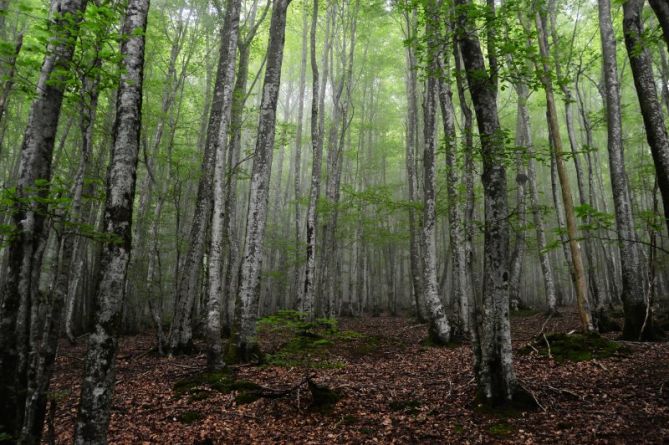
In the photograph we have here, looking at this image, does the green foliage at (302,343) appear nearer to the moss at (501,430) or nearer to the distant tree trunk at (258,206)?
the distant tree trunk at (258,206)

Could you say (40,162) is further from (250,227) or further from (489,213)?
(489,213)

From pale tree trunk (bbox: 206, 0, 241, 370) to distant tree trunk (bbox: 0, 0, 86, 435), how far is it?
3.53 m

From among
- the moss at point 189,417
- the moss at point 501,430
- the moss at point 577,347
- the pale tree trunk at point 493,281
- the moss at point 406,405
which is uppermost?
the pale tree trunk at point 493,281

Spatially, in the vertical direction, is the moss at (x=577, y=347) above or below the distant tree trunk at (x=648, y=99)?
below

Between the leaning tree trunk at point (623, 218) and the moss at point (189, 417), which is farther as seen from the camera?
the leaning tree trunk at point (623, 218)

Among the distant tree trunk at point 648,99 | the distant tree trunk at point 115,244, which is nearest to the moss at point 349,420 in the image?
the distant tree trunk at point 115,244

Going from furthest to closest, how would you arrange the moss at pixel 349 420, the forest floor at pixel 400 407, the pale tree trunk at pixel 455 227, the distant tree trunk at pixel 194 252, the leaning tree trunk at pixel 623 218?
the pale tree trunk at pixel 455 227
the distant tree trunk at pixel 194 252
the leaning tree trunk at pixel 623 218
the moss at pixel 349 420
the forest floor at pixel 400 407

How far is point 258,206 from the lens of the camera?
28.5 feet

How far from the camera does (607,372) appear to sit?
21.1 ft

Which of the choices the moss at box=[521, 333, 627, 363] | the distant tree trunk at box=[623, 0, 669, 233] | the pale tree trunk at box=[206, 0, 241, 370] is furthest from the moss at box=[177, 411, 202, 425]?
the distant tree trunk at box=[623, 0, 669, 233]

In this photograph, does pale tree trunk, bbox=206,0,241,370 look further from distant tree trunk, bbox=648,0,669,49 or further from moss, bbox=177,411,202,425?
distant tree trunk, bbox=648,0,669,49

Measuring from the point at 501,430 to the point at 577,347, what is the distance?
14.5 ft

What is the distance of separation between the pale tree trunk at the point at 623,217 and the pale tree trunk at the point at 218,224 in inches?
351

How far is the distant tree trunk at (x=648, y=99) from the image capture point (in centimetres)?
546
